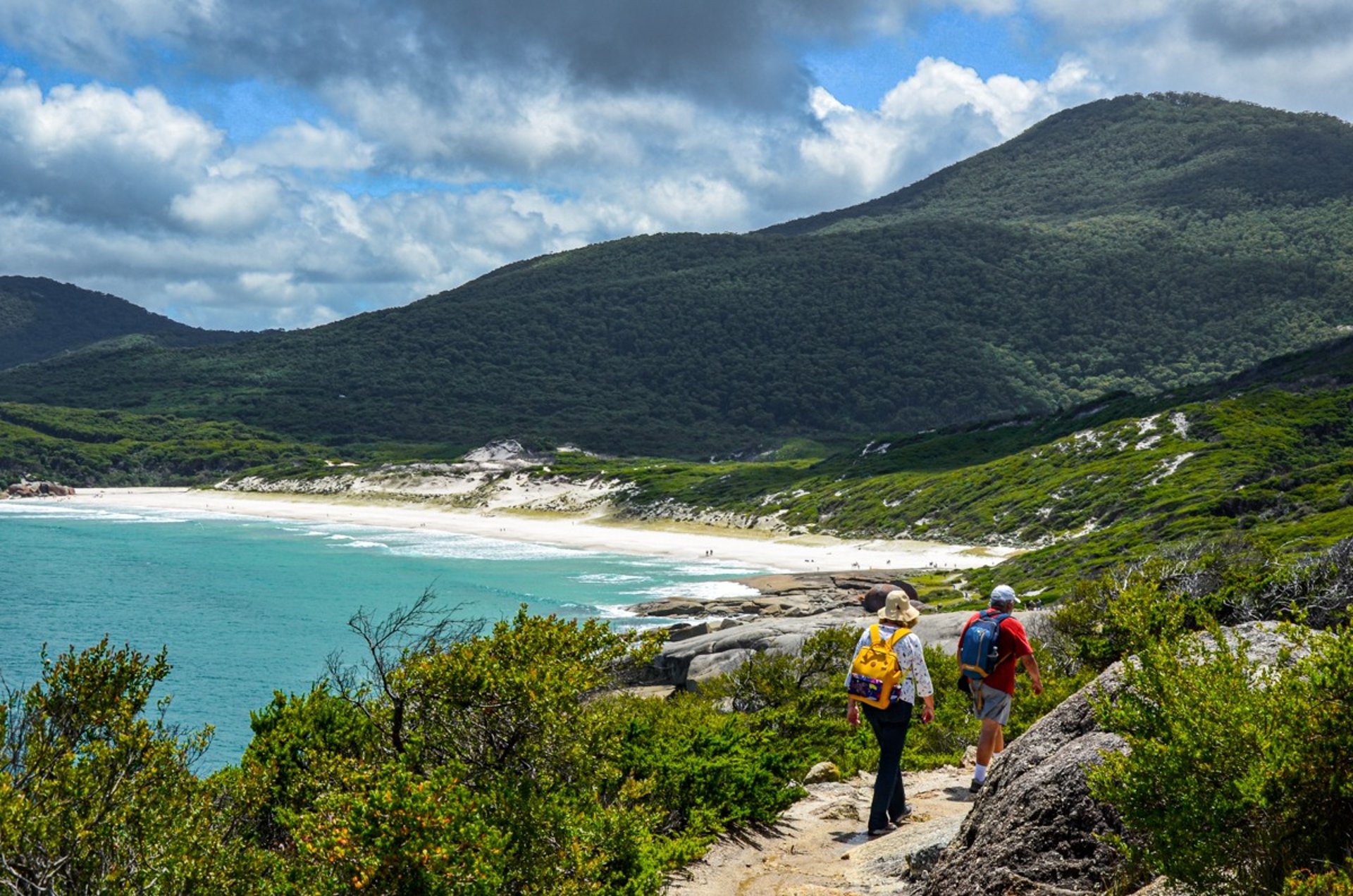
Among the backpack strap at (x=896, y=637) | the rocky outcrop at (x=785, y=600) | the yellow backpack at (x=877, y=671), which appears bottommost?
the rocky outcrop at (x=785, y=600)

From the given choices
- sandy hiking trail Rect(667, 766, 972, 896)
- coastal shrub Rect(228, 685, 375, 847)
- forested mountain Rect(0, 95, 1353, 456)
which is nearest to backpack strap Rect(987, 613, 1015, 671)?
sandy hiking trail Rect(667, 766, 972, 896)

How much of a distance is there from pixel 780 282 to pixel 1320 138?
104920 mm

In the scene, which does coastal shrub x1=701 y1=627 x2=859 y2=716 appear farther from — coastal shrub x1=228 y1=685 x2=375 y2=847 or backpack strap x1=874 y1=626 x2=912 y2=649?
coastal shrub x1=228 y1=685 x2=375 y2=847

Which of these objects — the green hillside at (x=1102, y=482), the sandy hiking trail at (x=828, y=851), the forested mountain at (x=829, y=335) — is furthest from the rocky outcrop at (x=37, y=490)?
the sandy hiking trail at (x=828, y=851)

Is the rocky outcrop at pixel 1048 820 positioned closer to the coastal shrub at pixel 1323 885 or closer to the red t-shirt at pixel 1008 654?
the coastal shrub at pixel 1323 885

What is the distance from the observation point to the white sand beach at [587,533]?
53.6 meters

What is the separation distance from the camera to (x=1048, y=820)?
5.42 m

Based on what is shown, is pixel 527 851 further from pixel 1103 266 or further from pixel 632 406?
pixel 1103 266

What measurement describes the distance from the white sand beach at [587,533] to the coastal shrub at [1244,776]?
45.2 meters

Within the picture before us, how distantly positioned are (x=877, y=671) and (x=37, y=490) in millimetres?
112225

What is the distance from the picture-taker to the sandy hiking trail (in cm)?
706

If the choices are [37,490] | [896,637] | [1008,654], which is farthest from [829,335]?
[896,637]

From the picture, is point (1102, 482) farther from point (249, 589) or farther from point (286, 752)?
point (286, 752)

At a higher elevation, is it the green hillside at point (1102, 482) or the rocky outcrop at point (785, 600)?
the green hillside at point (1102, 482)
